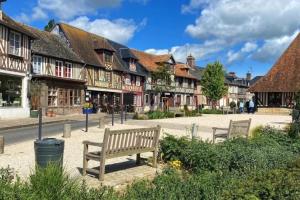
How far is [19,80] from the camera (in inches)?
1093

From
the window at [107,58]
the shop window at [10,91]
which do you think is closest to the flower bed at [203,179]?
the shop window at [10,91]

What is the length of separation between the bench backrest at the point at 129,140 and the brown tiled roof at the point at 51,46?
77.6 ft

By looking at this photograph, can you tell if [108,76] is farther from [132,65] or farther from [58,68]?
[58,68]

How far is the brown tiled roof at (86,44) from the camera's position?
1522 inches

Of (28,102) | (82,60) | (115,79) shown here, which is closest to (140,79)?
(115,79)

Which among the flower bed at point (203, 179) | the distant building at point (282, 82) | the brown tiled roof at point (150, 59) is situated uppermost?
the brown tiled roof at point (150, 59)

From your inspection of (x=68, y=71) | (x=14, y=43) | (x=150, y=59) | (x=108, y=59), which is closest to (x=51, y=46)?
(x=68, y=71)

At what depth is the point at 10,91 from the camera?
27.0 metres

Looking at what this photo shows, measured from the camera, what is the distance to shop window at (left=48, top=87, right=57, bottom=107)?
32.7 meters

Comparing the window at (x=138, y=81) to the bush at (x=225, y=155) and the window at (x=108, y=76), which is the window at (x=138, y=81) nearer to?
the window at (x=108, y=76)

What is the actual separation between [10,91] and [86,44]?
15514 millimetres

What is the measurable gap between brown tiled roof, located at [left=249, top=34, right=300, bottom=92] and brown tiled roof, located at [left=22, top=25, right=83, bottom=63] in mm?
20665

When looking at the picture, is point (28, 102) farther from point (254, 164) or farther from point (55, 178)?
point (55, 178)

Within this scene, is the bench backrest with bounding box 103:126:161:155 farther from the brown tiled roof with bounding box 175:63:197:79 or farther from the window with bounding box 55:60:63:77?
the brown tiled roof with bounding box 175:63:197:79
